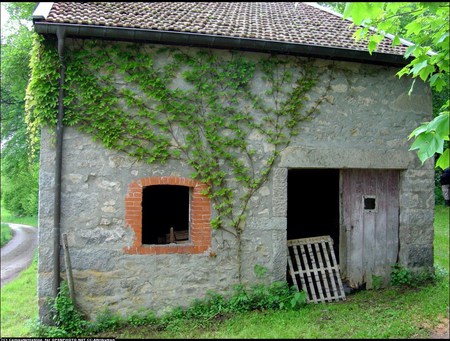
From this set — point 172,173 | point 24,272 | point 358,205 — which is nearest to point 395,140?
point 358,205

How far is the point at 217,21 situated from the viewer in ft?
20.5

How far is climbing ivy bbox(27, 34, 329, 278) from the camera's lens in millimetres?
5340

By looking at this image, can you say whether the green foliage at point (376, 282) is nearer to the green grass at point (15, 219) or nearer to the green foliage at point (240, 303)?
the green foliage at point (240, 303)

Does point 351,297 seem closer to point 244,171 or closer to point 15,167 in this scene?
point 244,171

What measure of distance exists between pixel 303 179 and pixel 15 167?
31.2ft

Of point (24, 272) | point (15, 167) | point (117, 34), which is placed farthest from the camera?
point (15, 167)

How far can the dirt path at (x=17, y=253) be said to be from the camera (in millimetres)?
12308

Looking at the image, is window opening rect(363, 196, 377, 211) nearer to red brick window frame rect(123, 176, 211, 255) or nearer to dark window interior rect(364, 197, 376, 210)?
dark window interior rect(364, 197, 376, 210)

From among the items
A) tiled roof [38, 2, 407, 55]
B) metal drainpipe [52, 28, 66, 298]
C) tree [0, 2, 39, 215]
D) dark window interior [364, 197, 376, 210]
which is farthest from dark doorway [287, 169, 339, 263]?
tree [0, 2, 39, 215]

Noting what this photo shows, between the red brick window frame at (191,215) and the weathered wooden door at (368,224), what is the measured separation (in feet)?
8.10

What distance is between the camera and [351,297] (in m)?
6.29

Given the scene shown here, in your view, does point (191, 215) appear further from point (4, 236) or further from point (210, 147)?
point (4, 236)

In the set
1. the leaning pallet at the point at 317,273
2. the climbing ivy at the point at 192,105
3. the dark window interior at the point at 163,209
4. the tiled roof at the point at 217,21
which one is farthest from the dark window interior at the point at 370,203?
the dark window interior at the point at 163,209

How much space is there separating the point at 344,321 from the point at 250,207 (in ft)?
6.62
